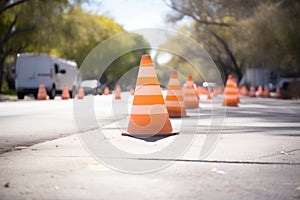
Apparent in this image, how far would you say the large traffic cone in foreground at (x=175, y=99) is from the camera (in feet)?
47.3

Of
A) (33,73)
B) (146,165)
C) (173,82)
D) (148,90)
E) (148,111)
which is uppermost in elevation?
(33,73)

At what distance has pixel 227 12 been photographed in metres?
42.9

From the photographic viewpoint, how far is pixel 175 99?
14547mm

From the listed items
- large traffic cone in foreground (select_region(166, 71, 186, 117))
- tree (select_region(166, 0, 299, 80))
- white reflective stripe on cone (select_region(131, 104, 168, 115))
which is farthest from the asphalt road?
tree (select_region(166, 0, 299, 80))

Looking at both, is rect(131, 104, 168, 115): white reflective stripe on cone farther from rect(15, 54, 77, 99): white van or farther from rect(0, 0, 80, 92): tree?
rect(0, 0, 80, 92): tree

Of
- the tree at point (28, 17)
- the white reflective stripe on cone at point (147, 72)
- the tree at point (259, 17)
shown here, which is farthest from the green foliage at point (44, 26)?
the white reflective stripe on cone at point (147, 72)

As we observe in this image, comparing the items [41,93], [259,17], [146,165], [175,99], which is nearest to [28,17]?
[41,93]

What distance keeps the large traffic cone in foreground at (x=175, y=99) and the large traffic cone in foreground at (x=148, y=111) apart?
487 centimetres

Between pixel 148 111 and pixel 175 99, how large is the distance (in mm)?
5318

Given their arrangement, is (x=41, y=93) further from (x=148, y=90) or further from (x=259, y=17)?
(x=148, y=90)

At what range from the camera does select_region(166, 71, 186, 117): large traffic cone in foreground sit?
14.4 metres

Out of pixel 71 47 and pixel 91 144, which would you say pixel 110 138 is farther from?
pixel 71 47

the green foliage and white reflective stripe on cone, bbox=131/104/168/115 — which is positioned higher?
the green foliage

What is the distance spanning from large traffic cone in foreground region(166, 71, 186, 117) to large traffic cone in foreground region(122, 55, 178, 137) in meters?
4.87
